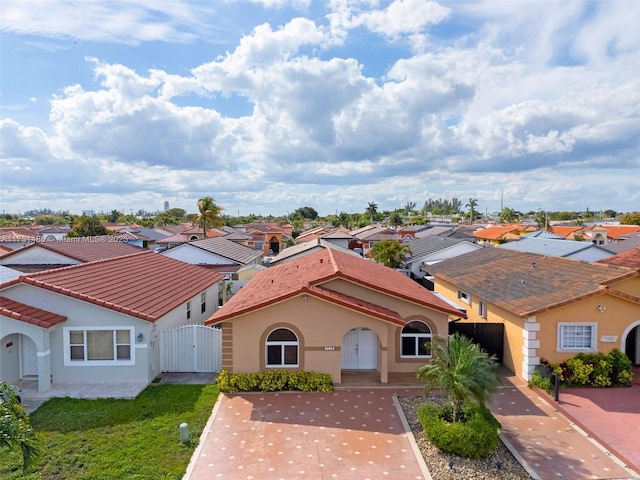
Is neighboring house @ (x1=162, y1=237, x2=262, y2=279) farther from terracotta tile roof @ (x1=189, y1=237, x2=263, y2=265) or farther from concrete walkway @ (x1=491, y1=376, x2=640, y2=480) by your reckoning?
concrete walkway @ (x1=491, y1=376, x2=640, y2=480)

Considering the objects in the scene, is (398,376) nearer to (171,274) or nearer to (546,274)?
(546,274)

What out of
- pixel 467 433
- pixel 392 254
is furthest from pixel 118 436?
pixel 392 254

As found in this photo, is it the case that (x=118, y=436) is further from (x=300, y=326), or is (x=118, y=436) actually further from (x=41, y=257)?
(x=41, y=257)

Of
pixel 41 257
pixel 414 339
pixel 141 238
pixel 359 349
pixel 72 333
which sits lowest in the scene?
pixel 359 349

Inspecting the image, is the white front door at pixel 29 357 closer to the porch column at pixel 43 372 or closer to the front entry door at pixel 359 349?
the porch column at pixel 43 372

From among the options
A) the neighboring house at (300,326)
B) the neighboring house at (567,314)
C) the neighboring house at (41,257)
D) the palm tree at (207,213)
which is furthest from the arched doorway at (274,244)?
the neighboring house at (300,326)
